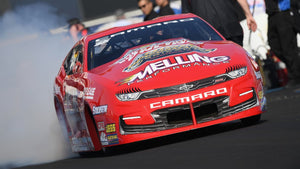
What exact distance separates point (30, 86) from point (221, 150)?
28.5ft

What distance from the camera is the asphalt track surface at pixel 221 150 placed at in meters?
5.08

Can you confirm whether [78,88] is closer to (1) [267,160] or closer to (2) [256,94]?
(2) [256,94]

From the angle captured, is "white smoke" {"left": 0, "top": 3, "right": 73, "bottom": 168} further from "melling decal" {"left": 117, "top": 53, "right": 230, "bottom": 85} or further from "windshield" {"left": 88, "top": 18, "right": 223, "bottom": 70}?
"melling decal" {"left": 117, "top": 53, "right": 230, "bottom": 85}

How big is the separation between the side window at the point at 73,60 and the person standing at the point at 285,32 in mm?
4864

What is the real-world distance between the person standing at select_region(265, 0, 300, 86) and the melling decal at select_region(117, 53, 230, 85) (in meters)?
5.86

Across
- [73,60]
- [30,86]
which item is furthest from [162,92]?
[30,86]

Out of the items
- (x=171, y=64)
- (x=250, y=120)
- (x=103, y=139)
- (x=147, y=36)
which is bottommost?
(x=250, y=120)

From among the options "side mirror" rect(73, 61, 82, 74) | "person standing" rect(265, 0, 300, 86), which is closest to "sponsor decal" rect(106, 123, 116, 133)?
"side mirror" rect(73, 61, 82, 74)

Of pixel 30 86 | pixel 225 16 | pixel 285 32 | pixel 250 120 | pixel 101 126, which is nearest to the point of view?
pixel 101 126

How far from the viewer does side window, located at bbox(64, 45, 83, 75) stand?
8.38m

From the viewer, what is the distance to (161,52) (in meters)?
7.40

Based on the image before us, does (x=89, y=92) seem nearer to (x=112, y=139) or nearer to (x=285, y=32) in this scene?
(x=112, y=139)

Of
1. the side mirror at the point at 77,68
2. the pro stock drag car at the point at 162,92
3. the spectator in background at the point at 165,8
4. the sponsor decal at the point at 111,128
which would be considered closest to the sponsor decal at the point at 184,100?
the pro stock drag car at the point at 162,92

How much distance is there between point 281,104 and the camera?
32.6ft
